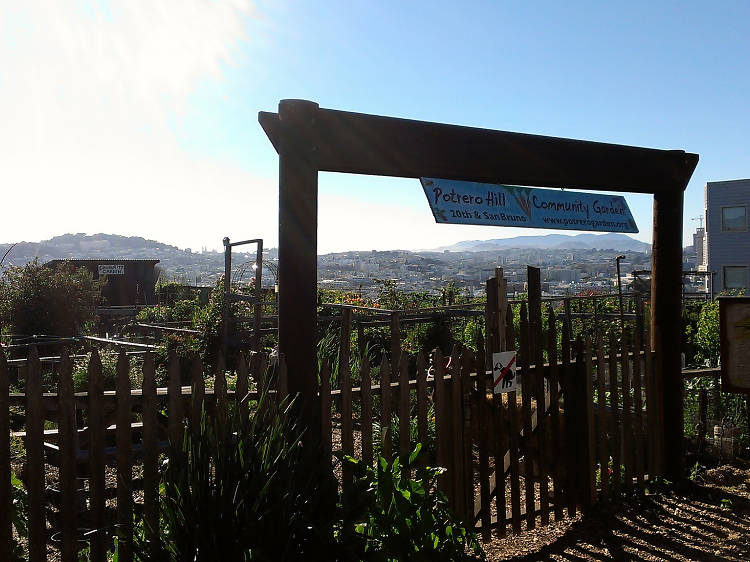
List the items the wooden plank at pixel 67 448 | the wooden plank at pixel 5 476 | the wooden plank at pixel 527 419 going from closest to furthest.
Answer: the wooden plank at pixel 5 476 < the wooden plank at pixel 67 448 < the wooden plank at pixel 527 419

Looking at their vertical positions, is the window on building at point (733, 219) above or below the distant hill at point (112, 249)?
below

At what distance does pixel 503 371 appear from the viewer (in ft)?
14.6

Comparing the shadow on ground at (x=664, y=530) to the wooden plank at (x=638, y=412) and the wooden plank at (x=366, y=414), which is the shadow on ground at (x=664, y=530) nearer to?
the wooden plank at (x=638, y=412)

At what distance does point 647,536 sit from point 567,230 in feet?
7.06

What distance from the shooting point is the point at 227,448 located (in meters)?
2.76

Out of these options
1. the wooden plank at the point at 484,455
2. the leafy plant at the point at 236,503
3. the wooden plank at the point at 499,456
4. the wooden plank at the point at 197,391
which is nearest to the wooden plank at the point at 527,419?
the wooden plank at the point at 499,456

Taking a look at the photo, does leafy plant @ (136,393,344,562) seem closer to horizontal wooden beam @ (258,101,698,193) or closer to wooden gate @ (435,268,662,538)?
wooden gate @ (435,268,662,538)

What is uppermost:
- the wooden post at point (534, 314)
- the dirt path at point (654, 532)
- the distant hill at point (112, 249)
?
the distant hill at point (112, 249)

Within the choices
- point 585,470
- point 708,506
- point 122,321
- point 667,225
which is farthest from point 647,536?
point 122,321

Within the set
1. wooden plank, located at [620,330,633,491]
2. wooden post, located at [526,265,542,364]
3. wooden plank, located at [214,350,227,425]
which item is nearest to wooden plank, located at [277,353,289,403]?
wooden plank, located at [214,350,227,425]

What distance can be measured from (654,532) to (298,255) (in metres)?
3.17

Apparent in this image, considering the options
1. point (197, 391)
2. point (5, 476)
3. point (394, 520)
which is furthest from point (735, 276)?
point (5, 476)

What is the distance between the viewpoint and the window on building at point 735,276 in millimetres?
34250

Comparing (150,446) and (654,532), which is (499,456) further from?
(150,446)
